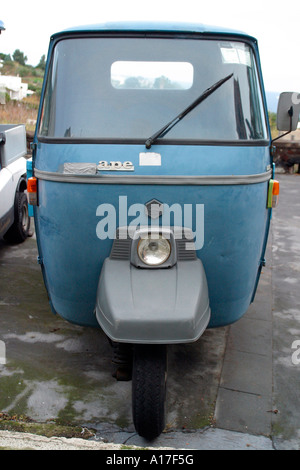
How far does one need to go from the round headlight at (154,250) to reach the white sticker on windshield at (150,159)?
427mm

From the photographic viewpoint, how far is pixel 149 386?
8.57 feet

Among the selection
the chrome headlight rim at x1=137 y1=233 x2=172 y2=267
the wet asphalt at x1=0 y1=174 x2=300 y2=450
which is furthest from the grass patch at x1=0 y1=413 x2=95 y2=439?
the chrome headlight rim at x1=137 y1=233 x2=172 y2=267

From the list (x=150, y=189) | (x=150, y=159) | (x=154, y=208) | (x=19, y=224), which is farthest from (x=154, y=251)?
(x=19, y=224)

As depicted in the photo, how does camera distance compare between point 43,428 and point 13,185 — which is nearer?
point 43,428

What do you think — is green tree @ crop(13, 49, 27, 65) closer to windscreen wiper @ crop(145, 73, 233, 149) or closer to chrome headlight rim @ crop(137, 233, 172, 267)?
windscreen wiper @ crop(145, 73, 233, 149)

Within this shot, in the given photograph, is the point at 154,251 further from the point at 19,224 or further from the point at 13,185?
the point at 19,224

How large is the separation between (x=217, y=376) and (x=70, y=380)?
3.31 ft

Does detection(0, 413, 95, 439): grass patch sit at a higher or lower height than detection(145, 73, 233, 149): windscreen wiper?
lower

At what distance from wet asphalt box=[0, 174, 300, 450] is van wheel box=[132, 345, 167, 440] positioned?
174mm

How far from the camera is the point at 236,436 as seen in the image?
110 inches

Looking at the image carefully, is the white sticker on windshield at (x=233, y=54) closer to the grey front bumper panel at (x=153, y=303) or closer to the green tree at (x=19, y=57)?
the grey front bumper panel at (x=153, y=303)

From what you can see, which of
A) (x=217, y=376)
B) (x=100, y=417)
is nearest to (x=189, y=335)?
(x=100, y=417)

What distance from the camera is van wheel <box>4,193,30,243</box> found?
604 cm

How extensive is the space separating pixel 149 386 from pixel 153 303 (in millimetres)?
444
